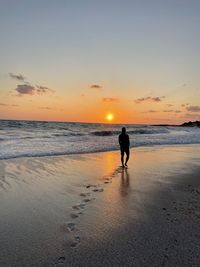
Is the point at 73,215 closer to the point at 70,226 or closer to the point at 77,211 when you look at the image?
the point at 77,211

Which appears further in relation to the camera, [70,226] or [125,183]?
[125,183]

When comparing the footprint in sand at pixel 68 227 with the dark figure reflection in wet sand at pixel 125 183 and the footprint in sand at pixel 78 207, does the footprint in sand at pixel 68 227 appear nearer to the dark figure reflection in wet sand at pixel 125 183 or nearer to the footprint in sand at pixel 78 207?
the footprint in sand at pixel 78 207

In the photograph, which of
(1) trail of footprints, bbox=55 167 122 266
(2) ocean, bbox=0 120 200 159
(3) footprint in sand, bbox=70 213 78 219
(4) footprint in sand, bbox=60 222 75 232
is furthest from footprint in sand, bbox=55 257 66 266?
(2) ocean, bbox=0 120 200 159

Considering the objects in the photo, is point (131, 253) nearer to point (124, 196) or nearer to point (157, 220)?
point (157, 220)

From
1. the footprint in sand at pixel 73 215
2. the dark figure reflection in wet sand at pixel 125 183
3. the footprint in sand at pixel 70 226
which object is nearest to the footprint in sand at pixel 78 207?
the footprint in sand at pixel 73 215

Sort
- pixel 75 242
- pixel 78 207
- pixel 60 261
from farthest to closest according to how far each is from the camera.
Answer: pixel 78 207, pixel 75 242, pixel 60 261

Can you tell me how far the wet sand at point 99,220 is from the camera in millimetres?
3717

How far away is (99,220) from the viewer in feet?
16.8

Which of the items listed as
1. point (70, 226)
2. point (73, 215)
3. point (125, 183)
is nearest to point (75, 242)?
point (70, 226)

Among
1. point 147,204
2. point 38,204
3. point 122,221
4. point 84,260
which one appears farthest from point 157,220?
point 38,204

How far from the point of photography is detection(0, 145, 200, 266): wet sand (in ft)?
12.2

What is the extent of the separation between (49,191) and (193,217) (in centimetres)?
395

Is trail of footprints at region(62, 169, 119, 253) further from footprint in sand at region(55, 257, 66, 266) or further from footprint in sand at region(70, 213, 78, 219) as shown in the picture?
footprint in sand at region(55, 257, 66, 266)

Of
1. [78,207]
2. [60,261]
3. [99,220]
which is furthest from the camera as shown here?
[78,207]
